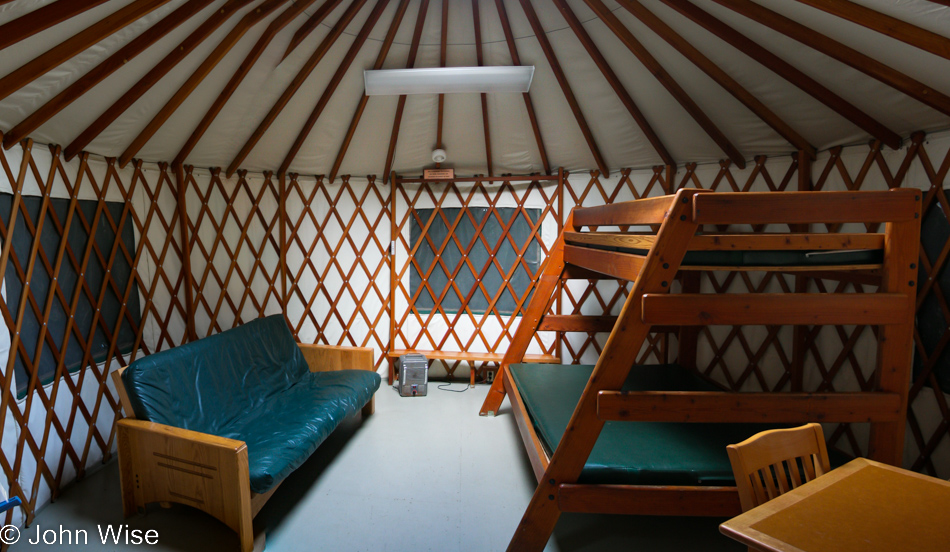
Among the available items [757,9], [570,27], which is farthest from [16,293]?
[757,9]

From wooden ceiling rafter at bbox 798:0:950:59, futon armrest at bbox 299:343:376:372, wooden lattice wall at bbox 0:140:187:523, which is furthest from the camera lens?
futon armrest at bbox 299:343:376:372

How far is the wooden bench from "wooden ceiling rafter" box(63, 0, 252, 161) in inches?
89.1

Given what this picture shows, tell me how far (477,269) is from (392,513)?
204cm

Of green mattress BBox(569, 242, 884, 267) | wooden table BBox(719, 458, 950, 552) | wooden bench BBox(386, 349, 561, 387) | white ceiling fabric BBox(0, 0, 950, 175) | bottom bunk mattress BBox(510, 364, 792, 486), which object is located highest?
white ceiling fabric BBox(0, 0, 950, 175)

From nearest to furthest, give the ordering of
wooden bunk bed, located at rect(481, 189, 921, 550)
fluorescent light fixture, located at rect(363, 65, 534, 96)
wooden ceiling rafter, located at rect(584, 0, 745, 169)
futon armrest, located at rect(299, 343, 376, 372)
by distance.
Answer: wooden bunk bed, located at rect(481, 189, 921, 550) → wooden ceiling rafter, located at rect(584, 0, 745, 169) → fluorescent light fixture, located at rect(363, 65, 534, 96) → futon armrest, located at rect(299, 343, 376, 372)

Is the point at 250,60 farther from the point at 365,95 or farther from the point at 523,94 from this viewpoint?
the point at 523,94

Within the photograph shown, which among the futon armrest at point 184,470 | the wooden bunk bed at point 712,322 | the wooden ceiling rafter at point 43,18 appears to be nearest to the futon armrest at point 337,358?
the futon armrest at point 184,470

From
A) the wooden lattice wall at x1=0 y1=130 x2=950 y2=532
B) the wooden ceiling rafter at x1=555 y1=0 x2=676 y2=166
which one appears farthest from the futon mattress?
the wooden ceiling rafter at x1=555 y1=0 x2=676 y2=166

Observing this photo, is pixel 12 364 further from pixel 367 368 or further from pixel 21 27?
pixel 367 368

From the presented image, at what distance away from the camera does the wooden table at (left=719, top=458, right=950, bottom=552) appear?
84cm

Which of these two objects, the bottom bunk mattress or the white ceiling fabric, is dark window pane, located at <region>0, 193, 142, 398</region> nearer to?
the white ceiling fabric

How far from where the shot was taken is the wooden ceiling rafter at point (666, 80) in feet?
6.62

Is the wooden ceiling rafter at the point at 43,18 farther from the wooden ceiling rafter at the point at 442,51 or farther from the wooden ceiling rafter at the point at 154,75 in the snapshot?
the wooden ceiling rafter at the point at 442,51

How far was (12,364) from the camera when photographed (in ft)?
6.08
